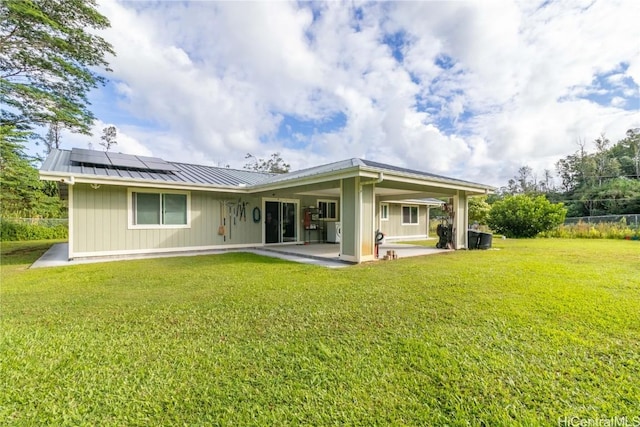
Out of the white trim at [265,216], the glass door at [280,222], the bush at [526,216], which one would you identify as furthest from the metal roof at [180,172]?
the bush at [526,216]

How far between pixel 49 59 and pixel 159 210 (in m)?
9.51

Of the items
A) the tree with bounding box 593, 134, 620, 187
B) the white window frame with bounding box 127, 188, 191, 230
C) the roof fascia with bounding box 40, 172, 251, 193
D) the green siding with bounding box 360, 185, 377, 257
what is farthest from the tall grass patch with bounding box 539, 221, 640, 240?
the tree with bounding box 593, 134, 620, 187

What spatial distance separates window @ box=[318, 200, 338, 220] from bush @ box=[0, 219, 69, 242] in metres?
14.4

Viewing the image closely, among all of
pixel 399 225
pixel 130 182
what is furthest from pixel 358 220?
pixel 399 225

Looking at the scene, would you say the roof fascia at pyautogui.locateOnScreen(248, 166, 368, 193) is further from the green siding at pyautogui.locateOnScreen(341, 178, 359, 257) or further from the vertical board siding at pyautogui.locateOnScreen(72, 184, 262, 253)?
the vertical board siding at pyautogui.locateOnScreen(72, 184, 262, 253)

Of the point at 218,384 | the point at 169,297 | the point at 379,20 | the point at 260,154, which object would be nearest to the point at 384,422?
the point at 218,384

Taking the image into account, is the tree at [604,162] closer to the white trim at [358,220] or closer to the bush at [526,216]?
the bush at [526,216]

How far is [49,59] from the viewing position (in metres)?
11.9

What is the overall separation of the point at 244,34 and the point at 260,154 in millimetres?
26053

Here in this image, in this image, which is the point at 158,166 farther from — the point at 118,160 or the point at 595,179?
the point at 595,179

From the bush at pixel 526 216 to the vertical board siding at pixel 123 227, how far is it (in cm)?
1428

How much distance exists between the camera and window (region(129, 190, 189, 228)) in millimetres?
8562

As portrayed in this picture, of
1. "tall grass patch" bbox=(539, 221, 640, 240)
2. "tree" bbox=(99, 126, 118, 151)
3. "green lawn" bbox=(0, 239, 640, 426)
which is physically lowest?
"green lawn" bbox=(0, 239, 640, 426)

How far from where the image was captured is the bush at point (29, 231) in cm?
1375
